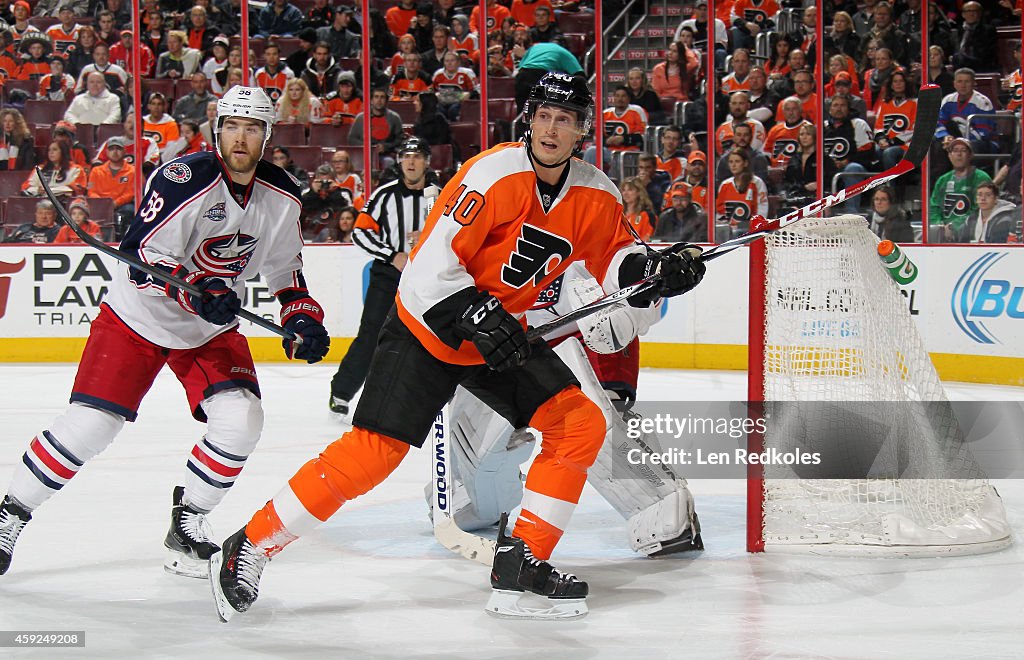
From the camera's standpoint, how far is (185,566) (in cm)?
312

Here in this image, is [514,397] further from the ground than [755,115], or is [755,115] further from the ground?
[755,115]

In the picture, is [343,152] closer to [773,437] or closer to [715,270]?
[715,270]

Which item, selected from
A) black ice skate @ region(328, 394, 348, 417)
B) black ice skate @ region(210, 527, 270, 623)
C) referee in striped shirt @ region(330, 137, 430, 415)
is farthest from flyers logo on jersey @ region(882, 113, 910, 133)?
black ice skate @ region(210, 527, 270, 623)

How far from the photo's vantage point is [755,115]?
7719mm

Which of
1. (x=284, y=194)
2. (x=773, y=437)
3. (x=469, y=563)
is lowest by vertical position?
(x=469, y=563)

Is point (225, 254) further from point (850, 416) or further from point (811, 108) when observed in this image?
point (811, 108)

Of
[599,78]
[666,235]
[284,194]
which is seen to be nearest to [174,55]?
[599,78]

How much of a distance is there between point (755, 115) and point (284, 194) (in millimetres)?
5059

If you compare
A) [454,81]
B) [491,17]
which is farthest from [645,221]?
[491,17]

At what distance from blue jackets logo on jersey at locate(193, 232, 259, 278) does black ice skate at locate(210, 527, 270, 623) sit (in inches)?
28.3

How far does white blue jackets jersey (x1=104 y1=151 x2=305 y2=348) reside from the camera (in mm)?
2979

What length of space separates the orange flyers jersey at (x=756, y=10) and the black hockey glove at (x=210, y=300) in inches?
224

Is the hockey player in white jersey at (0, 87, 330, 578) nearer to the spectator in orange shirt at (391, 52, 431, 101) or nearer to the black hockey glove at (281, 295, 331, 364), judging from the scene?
the black hockey glove at (281, 295, 331, 364)

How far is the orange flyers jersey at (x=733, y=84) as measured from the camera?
309 inches
